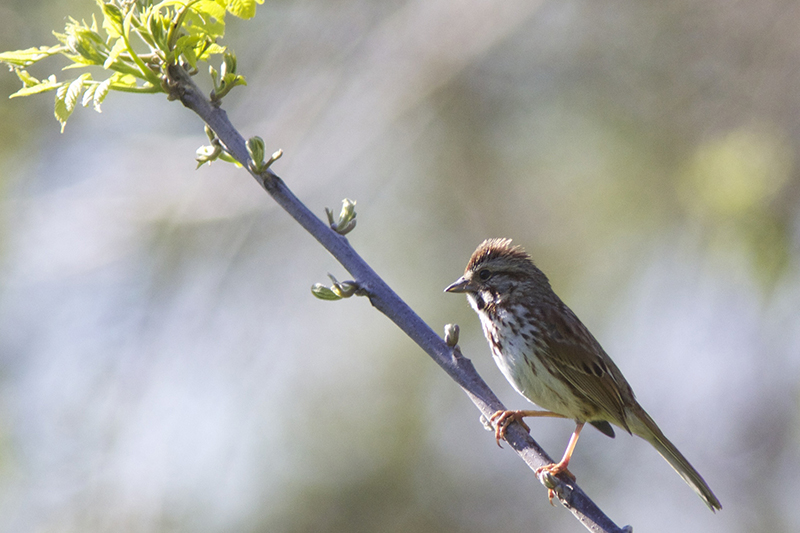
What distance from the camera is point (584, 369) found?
169 inches

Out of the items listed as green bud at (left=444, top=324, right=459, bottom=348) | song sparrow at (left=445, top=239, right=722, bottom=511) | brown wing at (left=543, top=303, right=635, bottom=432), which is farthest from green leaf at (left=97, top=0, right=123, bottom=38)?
brown wing at (left=543, top=303, right=635, bottom=432)

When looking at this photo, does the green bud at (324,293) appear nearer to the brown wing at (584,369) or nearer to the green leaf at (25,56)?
the green leaf at (25,56)

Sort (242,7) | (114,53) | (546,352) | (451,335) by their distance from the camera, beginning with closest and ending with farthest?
(114,53), (242,7), (451,335), (546,352)

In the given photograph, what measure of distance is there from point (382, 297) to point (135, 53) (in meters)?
1.07

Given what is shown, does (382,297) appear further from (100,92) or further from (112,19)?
(112,19)

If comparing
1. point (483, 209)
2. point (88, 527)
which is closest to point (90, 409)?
point (88, 527)

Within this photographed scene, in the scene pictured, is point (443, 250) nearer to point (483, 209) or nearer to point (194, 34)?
point (483, 209)

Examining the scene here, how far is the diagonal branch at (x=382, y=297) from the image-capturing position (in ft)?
7.39

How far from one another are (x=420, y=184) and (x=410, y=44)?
2425 mm

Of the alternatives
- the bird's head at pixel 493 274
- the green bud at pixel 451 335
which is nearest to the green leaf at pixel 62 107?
the green bud at pixel 451 335

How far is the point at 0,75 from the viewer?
839cm

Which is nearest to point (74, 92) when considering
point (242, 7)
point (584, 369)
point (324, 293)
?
point (242, 7)

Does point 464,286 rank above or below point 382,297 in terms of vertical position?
above

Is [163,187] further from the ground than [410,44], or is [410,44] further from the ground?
[163,187]
